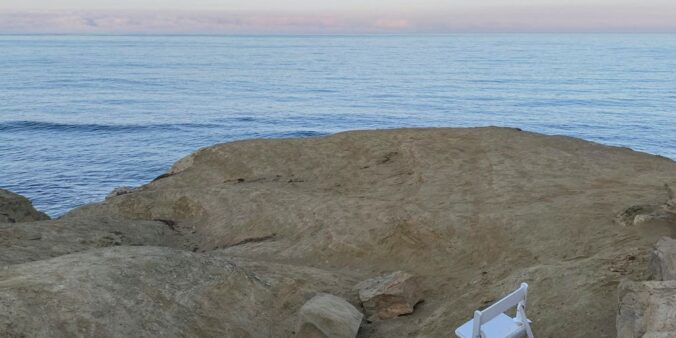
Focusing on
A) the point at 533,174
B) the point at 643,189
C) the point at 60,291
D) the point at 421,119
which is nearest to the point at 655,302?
the point at 60,291

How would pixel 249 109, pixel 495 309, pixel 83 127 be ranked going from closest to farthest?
pixel 495 309 < pixel 83 127 < pixel 249 109

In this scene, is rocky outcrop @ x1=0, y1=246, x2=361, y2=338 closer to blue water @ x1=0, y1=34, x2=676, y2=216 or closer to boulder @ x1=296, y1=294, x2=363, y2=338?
boulder @ x1=296, y1=294, x2=363, y2=338

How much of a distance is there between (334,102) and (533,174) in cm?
5159

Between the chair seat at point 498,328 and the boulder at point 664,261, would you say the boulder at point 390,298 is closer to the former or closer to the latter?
the chair seat at point 498,328

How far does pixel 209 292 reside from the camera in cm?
1067

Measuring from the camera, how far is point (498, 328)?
7.96 metres

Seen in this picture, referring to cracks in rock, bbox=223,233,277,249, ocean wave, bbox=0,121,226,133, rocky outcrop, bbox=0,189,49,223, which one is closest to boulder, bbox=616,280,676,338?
cracks in rock, bbox=223,233,277,249

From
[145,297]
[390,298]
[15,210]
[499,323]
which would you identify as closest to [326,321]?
[390,298]

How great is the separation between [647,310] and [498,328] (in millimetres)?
1742

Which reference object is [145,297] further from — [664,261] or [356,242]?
[664,261]

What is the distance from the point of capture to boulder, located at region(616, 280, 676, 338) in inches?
262

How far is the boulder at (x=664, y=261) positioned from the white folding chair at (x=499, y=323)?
1.88m

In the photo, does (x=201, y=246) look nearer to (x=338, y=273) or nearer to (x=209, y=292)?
(x=338, y=273)

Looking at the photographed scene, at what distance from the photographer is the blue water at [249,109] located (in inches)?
1610
